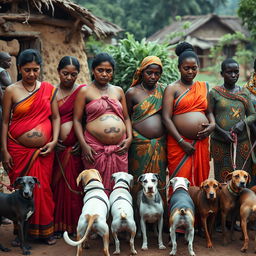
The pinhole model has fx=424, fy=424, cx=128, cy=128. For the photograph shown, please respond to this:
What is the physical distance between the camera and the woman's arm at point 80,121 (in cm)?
546

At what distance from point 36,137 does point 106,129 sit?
0.89 m

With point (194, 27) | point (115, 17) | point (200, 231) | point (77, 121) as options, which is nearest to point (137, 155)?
point (77, 121)

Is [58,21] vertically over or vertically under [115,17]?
under

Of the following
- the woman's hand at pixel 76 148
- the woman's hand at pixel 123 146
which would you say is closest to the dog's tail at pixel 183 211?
the woman's hand at pixel 123 146

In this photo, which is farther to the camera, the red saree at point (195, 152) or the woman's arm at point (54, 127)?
the red saree at point (195, 152)

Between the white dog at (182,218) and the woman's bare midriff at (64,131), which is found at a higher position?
the woman's bare midriff at (64,131)

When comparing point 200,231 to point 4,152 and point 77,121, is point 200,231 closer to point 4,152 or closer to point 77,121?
point 77,121

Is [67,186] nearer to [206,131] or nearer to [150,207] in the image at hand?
[150,207]

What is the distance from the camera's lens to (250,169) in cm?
609

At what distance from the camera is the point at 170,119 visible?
5.70 meters

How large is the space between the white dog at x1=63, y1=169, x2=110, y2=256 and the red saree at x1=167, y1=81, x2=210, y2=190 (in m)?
1.14

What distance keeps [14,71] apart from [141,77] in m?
5.28

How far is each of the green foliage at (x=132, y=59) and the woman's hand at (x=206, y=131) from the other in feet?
16.7

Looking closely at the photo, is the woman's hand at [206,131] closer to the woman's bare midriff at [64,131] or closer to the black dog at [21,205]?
the woman's bare midriff at [64,131]
